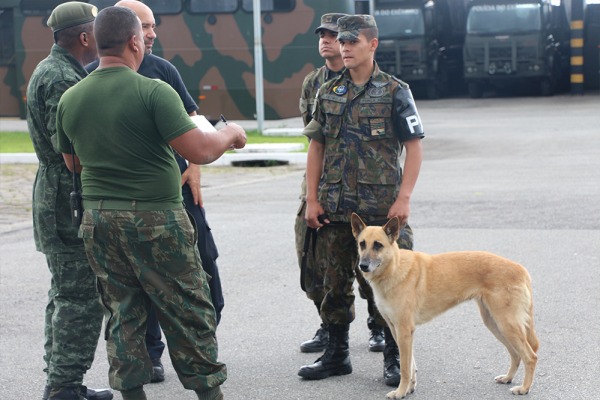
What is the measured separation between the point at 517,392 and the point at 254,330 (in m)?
1.97

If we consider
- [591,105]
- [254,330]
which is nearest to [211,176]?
[254,330]

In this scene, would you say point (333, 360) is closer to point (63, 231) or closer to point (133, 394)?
point (133, 394)

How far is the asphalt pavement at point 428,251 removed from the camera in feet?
17.4

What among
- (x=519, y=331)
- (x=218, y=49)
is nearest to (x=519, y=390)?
(x=519, y=331)

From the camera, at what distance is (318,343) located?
19.4 feet

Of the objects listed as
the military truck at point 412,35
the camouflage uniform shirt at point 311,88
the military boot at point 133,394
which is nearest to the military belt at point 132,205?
the military boot at point 133,394

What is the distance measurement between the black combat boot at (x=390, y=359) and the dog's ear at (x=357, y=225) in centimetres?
59

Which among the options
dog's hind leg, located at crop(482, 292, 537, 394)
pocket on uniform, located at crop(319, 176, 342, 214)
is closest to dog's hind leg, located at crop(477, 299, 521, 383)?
dog's hind leg, located at crop(482, 292, 537, 394)

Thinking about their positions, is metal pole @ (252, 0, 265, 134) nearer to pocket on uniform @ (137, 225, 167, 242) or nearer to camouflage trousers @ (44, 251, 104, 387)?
camouflage trousers @ (44, 251, 104, 387)

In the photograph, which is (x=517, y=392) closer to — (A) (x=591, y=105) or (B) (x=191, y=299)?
(B) (x=191, y=299)

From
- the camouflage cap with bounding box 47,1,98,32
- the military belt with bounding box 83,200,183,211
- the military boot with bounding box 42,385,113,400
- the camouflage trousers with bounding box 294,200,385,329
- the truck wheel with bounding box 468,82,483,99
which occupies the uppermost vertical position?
the camouflage cap with bounding box 47,1,98,32

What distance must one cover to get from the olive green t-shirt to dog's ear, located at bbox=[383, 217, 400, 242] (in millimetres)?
1184

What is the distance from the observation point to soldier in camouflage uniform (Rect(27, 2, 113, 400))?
4.67 meters

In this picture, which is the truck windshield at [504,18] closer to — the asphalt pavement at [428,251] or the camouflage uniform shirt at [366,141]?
the asphalt pavement at [428,251]
